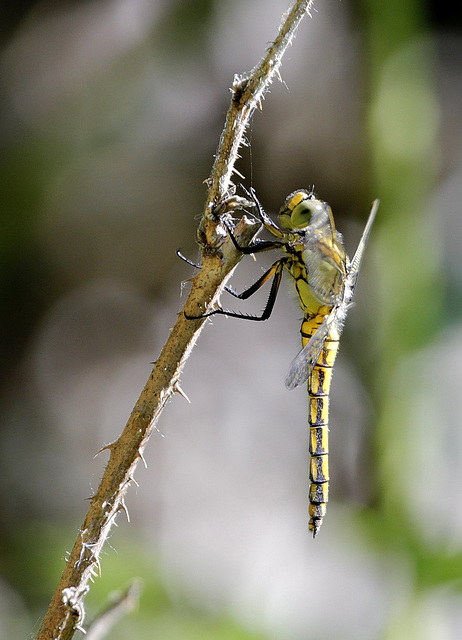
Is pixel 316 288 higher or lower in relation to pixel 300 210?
lower

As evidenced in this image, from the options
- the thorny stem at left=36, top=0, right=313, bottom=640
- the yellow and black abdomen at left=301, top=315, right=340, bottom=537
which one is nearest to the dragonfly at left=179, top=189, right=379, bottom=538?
the yellow and black abdomen at left=301, top=315, right=340, bottom=537

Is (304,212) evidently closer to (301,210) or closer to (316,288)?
(301,210)

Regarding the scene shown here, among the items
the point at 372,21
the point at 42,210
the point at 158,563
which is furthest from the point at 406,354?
the point at 42,210

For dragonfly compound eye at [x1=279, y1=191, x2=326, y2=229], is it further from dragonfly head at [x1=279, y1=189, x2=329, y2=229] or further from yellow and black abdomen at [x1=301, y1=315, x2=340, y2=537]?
yellow and black abdomen at [x1=301, y1=315, x2=340, y2=537]

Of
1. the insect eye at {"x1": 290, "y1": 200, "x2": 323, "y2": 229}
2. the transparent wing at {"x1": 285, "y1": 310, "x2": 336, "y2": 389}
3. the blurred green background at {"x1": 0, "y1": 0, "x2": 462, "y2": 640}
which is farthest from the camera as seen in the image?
the blurred green background at {"x1": 0, "y1": 0, "x2": 462, "y2": 640}

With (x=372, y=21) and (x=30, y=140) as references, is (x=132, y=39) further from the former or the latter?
(x=372, y=21)

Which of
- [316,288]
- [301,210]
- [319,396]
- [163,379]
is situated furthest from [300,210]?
[163,379]

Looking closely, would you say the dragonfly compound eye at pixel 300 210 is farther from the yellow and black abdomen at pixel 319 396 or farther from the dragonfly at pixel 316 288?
the yellow and black abdomen at pixel 319 396
